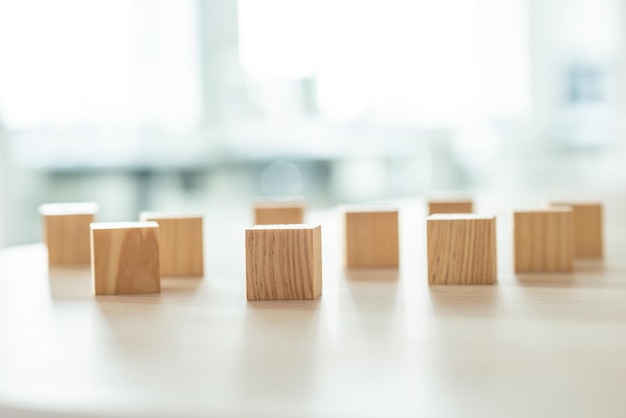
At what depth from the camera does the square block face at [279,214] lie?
132 centimetres

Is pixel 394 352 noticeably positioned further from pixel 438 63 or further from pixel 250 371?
pixel 438 63

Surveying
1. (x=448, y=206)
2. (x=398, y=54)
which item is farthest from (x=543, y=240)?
(x=398, y=54)

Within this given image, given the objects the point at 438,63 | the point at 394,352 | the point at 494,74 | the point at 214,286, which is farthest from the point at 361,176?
the point at 394,352

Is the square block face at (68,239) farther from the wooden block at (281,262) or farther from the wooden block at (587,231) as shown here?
the wooden block at (587,231)

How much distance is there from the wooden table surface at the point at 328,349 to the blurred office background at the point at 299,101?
310 centimetres

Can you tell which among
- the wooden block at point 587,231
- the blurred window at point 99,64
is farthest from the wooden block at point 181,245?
the blurred window at point 99,64

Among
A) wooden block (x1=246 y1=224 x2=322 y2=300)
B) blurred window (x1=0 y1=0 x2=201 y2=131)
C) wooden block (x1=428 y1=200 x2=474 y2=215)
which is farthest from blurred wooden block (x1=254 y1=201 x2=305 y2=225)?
blurred window (x1=0 y1=0 x2=201 y2=131)

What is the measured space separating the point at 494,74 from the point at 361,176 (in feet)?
5.47

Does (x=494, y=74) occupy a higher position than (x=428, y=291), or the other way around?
(x=494, y=74)

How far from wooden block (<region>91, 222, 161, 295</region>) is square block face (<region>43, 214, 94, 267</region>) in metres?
0.33

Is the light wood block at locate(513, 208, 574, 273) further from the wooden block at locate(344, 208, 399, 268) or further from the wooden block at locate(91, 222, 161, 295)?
the wooden block at locate(91, 222, 161, 295)

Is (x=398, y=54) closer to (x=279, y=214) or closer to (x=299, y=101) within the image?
(x=299, y=101)

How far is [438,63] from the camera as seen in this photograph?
575 cm

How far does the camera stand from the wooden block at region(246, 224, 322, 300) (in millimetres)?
815
